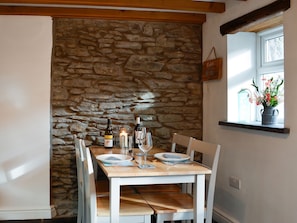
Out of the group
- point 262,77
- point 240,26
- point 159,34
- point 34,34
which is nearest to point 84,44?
point 34,34

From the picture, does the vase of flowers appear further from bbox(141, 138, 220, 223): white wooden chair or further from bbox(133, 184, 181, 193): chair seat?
bbox(133, 184, 181, 193): chair seat

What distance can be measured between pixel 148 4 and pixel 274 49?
1.27 meters

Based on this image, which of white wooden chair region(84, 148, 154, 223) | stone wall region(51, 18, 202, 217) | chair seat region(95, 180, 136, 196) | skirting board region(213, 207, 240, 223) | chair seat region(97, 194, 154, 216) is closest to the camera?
white wooden chair region(84, 148, 154, 223)

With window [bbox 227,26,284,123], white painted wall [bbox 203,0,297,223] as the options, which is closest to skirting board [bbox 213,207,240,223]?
white painted wall [bbox 203,0,297,223]

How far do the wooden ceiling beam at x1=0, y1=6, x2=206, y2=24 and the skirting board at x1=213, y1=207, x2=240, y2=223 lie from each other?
6.90ft

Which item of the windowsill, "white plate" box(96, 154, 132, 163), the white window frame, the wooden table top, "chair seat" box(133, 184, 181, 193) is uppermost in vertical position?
the white window frame

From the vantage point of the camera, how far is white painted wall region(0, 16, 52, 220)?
369 centimetres

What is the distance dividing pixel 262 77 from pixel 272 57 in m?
0.22

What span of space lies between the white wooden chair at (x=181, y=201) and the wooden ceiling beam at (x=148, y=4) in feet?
4.55

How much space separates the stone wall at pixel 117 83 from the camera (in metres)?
3.80

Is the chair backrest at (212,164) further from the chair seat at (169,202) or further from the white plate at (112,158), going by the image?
the white plate at (112,158)

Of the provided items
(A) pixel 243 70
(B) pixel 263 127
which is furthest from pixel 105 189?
(A) pixel 243 70

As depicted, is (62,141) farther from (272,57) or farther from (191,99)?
(272,57)

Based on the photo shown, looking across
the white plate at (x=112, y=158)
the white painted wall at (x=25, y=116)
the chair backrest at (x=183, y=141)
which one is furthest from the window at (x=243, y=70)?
the white painted wall at (x=25, y=116)
